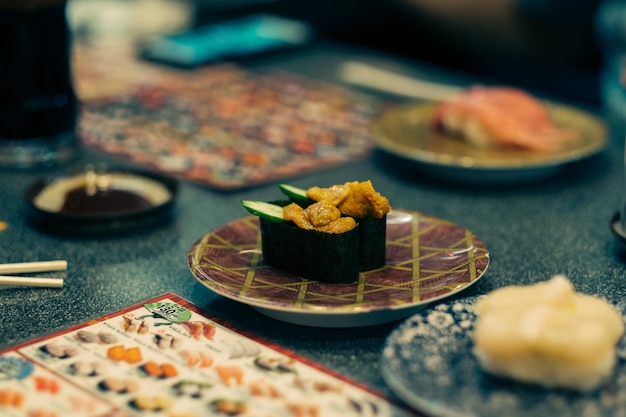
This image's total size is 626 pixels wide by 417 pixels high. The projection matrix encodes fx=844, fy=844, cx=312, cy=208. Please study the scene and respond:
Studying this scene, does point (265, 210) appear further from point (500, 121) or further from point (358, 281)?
point (500, 121)

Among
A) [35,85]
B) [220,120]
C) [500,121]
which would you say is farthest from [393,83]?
[35,85]

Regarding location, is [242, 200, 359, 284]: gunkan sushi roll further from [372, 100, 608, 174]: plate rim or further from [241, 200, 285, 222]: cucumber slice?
[372, 100, 608, 174]: plate rim

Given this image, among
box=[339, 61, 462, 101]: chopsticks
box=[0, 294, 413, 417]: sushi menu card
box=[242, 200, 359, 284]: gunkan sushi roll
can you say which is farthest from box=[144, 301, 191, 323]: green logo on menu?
box=[339, 61, 462, 101]: chopsticks

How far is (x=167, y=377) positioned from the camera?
3.01ft

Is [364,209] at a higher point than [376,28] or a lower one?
higher

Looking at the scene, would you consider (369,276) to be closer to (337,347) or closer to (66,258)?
(337,347)

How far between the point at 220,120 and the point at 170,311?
3.18 ft

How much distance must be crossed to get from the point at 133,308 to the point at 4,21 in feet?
2.44

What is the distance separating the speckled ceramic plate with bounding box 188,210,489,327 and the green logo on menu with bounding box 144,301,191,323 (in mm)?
63

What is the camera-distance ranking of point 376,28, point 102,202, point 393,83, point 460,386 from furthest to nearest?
point 376,28, point 393,83, point 102,202, point 460,386

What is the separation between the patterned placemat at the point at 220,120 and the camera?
173 cm

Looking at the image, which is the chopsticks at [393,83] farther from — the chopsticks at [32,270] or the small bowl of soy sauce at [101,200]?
the chopsticks at [32,270]

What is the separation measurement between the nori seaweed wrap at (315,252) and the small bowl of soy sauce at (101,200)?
1.15 ft

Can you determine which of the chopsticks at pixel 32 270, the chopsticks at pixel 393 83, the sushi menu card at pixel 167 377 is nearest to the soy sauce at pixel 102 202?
the chopsticks at pixel 32 270
